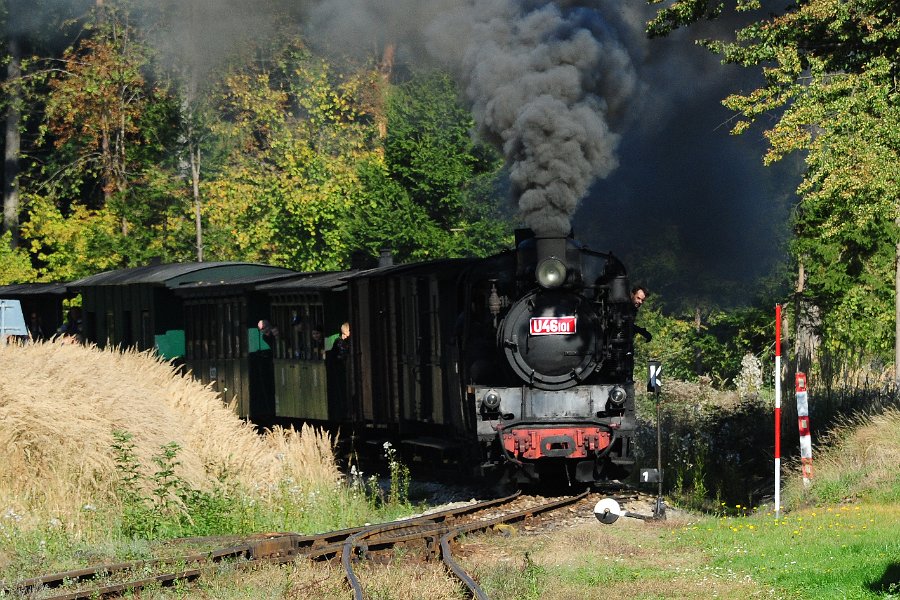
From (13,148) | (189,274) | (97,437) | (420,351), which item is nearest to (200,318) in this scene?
(189,274)

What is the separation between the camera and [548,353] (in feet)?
46.4

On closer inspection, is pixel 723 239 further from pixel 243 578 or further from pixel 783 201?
pixel 243 578

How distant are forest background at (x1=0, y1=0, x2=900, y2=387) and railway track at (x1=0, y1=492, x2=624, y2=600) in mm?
9081

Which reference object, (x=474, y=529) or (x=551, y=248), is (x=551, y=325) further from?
(x=474, y=529)

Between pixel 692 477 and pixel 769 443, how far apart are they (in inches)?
68.0

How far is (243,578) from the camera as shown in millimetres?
9664

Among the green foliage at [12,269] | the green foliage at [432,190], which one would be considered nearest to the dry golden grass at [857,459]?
the green foliage at [432,190]

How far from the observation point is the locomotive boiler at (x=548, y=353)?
46.2ft

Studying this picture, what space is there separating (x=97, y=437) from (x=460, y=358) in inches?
170

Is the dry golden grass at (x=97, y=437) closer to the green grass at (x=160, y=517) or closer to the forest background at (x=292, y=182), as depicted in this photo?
the green grass at (x=160, y=517)

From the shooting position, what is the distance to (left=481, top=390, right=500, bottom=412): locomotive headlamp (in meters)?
14.1

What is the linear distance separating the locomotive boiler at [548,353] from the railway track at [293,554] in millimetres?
902

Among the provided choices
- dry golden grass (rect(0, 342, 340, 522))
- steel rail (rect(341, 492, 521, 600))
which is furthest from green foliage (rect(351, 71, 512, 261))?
steel rail (rect(341, 492, 521, 600))

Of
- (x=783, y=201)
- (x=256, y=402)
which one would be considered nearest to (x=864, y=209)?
(x=256, y=402)
